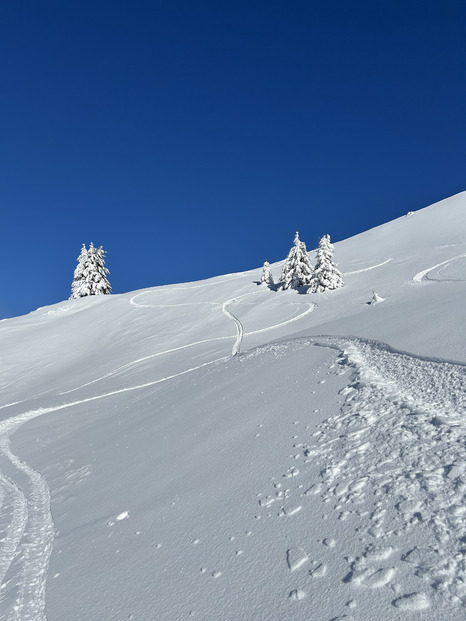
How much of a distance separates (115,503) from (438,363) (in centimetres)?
739

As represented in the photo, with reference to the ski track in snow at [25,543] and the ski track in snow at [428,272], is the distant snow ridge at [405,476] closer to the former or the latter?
the ski track in snow at [25,543]

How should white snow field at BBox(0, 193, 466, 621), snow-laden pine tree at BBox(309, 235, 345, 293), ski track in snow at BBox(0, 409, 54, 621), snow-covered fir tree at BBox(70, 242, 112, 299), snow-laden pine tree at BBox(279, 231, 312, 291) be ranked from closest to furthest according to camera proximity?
white snow field at BBox(0, 193, 466, 621) → ski track in snow at BBox(0, 409, 54, 621) → snow-laden pine tree at BBox(309, 235, 345, 293) → snow-laden pine tree at BBox(279, 231, 312, 291) → snow-covered fir tree at BBox(70, 242, 112, 299)

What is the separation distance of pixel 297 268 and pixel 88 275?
34.0 meters

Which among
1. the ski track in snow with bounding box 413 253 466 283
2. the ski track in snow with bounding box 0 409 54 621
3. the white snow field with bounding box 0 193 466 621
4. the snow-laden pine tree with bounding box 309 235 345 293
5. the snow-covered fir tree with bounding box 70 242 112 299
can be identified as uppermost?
the snow-covered fir tree with bounding box 70 242 112 299

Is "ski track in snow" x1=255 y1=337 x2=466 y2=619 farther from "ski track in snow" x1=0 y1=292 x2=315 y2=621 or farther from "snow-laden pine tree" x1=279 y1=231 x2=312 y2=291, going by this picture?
"snow-laden pine tree" x1=279 y1=231 x2=312 y2=291

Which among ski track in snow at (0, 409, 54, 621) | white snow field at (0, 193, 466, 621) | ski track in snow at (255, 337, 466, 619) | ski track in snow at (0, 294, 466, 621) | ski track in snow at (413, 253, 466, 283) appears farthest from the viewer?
ski track in snow at (413, 253, 466, 283)

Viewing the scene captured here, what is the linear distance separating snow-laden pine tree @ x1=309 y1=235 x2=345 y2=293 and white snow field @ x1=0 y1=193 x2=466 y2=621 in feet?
58.3

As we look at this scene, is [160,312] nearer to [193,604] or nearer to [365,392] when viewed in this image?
[365,392]

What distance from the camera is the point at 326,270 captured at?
1368 inches

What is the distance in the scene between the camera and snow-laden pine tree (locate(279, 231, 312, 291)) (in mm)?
38656

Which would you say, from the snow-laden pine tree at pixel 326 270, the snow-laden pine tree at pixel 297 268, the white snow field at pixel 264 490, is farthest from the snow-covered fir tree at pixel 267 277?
the white snow field at pixel 264 490

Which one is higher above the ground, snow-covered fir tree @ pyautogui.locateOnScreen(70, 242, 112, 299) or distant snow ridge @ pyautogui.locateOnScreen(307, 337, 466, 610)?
snow-covered fir tree @ pyautogui.locateOnScreen(70, 242, 112, 299)

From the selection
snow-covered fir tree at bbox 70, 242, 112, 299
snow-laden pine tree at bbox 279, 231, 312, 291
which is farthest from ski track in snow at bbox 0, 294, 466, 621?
snow-covered fir tree at bbox 70, 242, 112, 299

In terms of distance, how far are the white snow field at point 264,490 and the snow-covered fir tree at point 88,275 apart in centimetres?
4218
